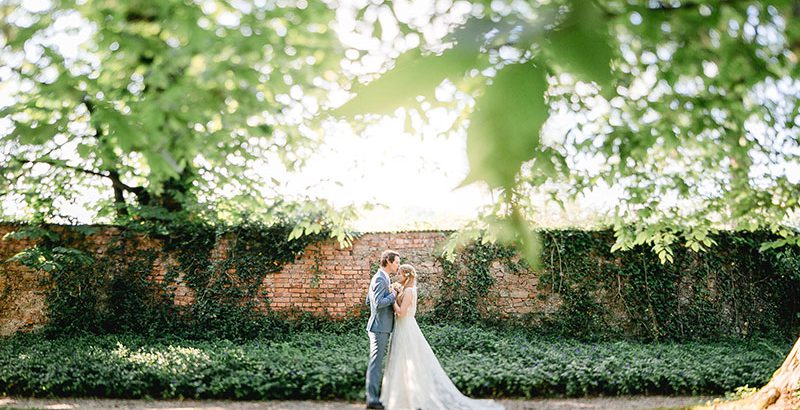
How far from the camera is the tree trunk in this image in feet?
13.3

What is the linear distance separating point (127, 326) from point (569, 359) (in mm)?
6096

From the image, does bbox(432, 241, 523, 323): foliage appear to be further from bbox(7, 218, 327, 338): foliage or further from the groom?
the groom

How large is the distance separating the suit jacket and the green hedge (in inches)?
32.0

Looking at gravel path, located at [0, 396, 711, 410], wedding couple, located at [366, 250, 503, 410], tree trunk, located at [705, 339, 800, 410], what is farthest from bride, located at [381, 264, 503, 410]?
tree trunk, located at [705, 339, 800, 410]

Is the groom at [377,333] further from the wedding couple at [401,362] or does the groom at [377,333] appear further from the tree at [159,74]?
the tree at [159,74]

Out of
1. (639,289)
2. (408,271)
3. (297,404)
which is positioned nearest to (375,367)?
(297,404)

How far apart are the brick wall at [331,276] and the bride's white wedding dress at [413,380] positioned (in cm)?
331

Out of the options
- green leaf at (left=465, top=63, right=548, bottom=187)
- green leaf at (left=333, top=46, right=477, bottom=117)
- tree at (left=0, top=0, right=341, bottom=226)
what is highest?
tree at (left=0, top=0, right=341, bottom=226)

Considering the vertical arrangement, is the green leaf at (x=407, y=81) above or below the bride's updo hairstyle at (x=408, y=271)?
above

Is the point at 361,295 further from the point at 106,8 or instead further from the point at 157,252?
the point at 106,8

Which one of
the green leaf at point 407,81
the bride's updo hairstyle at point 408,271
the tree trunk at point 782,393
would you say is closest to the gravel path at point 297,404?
the tree trunk at point 782,393

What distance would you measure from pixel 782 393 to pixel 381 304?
3004 millimetres

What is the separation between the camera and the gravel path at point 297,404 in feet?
18.1

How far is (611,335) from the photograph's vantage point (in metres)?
8.77
